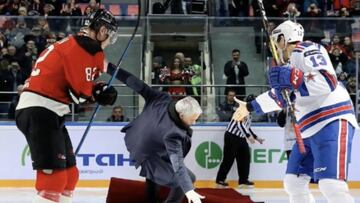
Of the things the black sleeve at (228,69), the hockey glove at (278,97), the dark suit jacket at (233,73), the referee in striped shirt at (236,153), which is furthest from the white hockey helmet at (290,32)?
the black sleeve at (228,69)

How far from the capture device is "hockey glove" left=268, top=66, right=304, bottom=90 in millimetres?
4793

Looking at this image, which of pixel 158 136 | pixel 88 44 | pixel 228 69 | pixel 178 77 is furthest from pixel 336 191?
pixel 228 69

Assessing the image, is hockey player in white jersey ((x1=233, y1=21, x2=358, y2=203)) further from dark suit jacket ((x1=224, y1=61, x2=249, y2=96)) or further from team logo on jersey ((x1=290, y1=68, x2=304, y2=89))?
dark suit jacket ((x1=224, y1=61, x2=249, y2=96))

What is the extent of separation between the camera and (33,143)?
4402 mm

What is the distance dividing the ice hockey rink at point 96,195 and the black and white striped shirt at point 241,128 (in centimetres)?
70

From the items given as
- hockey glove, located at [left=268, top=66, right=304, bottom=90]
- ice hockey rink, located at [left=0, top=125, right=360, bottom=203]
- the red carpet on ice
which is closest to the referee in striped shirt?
ice hockey rink, located at [left=0, top=125, right=360, bottom=203]

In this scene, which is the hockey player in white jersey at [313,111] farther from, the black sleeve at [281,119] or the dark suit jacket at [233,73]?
the dark suit jacket at [233,73]

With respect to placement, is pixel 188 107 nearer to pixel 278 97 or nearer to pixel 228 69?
pixel 278 97

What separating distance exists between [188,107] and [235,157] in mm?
4366

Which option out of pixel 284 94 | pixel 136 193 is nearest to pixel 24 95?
pixel 284 94

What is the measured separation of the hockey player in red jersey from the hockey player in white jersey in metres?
1.18

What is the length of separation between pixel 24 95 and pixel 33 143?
305 millimetres

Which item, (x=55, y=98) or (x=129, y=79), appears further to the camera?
(x=129, y=79)

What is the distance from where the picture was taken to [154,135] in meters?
5.79
